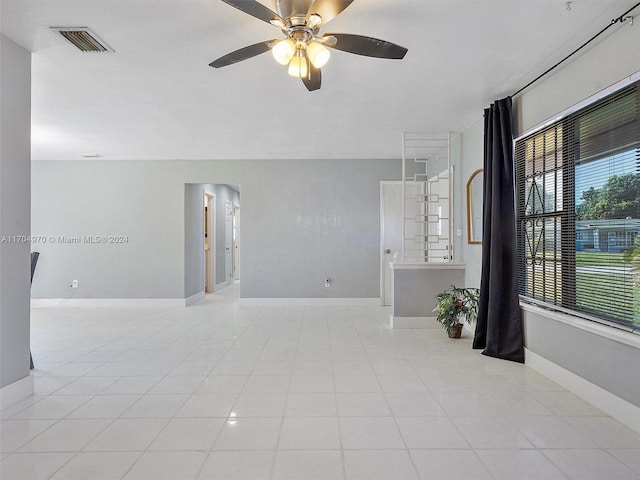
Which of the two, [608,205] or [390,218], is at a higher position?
[390,218]

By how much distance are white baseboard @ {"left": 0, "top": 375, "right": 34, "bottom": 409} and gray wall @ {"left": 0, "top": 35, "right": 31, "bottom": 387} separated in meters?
0.03

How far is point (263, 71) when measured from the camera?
3150mm

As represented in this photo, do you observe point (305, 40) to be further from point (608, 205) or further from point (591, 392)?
point (591, 392)

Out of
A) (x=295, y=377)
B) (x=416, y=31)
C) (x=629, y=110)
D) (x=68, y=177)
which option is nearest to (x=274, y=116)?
(x=416, y=31)

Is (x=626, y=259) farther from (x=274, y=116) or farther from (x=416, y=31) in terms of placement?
(x=274, y=116)

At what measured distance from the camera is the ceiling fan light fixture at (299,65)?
2271 mm

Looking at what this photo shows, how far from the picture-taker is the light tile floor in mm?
1889

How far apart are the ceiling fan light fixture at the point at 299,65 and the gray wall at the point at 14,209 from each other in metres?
2.03

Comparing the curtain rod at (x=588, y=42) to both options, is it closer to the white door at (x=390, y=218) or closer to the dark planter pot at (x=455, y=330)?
the dark planter pot at (x=455, y=330)

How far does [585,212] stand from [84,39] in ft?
12.4

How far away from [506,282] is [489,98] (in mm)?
1858

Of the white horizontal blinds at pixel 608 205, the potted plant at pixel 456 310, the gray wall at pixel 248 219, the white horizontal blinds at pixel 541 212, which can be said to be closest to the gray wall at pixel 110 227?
the gray wall at pixel 248 219

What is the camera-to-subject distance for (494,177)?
3627 mm

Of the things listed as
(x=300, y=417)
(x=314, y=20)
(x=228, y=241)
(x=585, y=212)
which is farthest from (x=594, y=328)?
(x=228, y=241)
